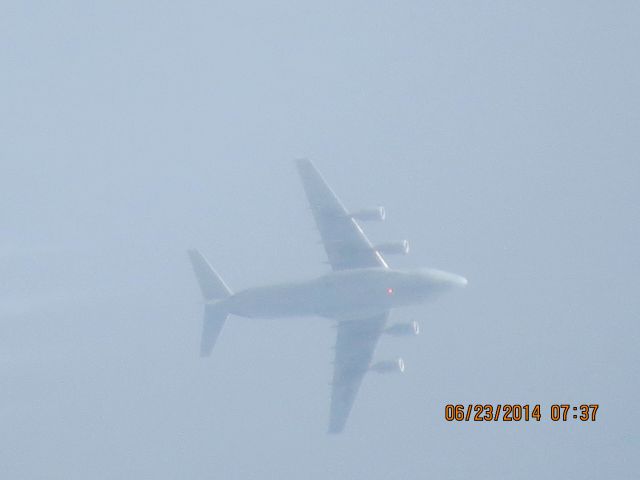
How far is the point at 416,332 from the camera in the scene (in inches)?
3177

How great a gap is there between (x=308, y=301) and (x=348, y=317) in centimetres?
456

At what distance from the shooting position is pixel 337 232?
264ft

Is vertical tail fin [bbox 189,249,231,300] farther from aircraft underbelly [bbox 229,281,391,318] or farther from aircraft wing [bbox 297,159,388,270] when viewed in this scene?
aircraft wing [bbox 297,159,388,270]

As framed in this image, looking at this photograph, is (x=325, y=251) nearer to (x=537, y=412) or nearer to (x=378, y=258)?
(x=378, y=258)

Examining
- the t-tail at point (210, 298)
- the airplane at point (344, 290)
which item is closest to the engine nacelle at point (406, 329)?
the airplane at point (344, 290)

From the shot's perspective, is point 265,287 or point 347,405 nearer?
point 265,287

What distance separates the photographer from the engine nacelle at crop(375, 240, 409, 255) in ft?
256

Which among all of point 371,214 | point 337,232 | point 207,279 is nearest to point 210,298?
point 207,279

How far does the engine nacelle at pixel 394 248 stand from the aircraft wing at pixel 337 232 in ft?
3.84

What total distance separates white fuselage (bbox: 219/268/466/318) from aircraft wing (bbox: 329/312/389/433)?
18.1 feet

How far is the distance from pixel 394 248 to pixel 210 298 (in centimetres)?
1790

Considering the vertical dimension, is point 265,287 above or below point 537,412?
above

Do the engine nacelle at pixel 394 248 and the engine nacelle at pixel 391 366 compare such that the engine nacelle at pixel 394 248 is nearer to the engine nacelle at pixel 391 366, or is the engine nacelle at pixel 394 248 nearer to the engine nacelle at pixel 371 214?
the engine nacelle at pixel 371 214

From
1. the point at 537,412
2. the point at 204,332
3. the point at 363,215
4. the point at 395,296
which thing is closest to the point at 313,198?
the point at 363,215
